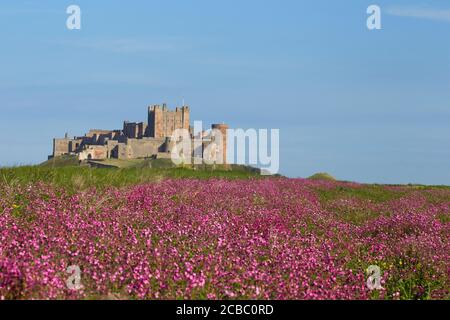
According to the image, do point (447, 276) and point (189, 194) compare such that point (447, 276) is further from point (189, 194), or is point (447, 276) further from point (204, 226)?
point (189, 194)

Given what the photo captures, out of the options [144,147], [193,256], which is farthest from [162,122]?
[193,256]

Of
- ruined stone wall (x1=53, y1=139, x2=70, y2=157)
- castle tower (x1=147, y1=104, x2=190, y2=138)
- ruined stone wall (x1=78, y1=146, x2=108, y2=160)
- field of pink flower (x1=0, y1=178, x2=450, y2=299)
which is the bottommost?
field of pink flower (x1=0, y1=178, x2=450, y2=299)

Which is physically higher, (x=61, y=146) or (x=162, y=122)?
(x=162, y=122)

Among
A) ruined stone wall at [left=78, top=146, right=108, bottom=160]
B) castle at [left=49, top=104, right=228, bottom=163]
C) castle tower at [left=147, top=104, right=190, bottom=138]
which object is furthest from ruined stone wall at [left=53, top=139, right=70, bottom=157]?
castle tower at [left=147, top=104, right=190, bottom=138]

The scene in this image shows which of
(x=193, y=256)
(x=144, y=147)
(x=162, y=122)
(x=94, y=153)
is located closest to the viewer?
(x=193, y=256)

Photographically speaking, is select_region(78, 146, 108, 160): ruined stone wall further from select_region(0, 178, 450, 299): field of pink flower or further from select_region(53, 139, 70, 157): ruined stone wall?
select_region(0, 178, 450, 299): field of pink flower

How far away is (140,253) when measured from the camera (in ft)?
21.8

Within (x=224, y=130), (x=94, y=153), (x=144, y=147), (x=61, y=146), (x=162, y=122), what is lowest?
(x=94, y=153)

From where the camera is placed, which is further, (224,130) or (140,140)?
(224,130)

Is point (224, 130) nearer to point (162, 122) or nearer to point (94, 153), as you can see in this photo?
point (162, 122)

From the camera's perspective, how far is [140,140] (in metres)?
107

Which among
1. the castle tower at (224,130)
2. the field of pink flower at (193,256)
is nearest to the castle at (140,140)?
the castle tower at (224,130)

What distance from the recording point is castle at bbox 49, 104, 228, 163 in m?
104
